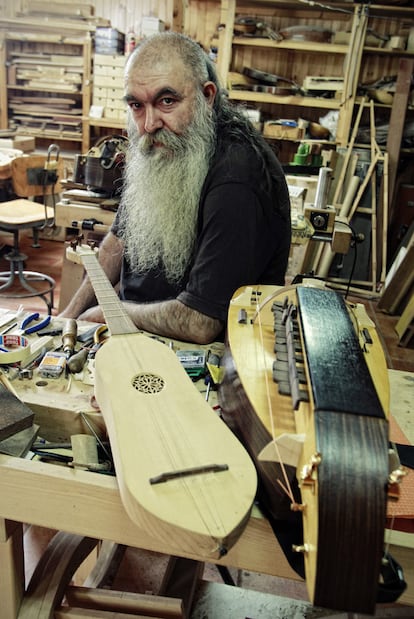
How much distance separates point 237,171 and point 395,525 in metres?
1.14

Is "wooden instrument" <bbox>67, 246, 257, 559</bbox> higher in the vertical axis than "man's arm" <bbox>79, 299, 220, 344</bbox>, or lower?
higher

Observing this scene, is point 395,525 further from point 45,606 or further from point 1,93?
point 1,93

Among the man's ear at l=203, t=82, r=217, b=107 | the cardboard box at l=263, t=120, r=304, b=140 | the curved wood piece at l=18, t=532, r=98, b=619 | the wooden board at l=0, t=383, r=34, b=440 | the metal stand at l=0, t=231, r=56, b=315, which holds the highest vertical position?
the man's ear at l=203, t=82, r=217, b=107

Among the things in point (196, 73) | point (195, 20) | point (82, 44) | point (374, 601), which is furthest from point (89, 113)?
point (374, 601)

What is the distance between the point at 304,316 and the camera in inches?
39.5

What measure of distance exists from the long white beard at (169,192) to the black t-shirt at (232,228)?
0.08m

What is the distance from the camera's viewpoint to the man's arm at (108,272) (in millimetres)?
2193

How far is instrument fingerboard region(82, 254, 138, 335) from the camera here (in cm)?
122

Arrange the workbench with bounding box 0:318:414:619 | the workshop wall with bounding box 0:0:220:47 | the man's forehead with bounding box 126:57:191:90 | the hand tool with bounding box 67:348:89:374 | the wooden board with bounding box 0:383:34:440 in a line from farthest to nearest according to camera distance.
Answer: the workshop wall with bounding box 0:0:220:47 < the man's forehead with bounding box 126:57:191:90 < the hand tool with bounding box 67:348:89:374 < the wooden board with bounding box 0:383:34:440 < the workbench with bounding box 0:318:414:619

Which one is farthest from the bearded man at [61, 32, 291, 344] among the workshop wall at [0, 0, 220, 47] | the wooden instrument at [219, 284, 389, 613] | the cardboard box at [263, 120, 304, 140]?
the workshop wall at [0, 0, 220, 47]

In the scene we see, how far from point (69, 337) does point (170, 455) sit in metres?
0.70

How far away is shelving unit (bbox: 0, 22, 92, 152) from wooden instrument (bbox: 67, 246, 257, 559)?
19.5 ft

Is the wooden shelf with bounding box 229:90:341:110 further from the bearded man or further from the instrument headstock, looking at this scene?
the instrument headstock

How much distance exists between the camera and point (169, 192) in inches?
72.5
